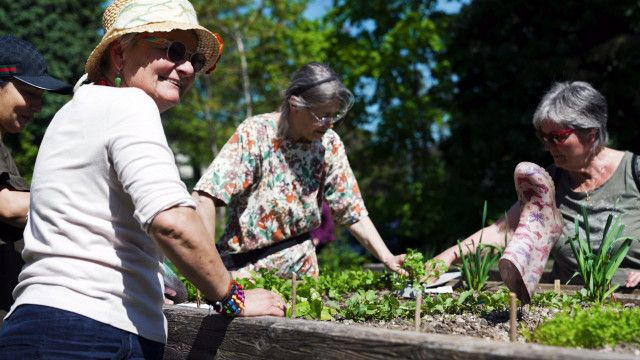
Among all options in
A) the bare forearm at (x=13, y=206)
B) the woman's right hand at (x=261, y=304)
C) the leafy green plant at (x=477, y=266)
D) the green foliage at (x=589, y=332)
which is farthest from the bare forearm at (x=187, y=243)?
the leafy green plant at (x=477, y=266)

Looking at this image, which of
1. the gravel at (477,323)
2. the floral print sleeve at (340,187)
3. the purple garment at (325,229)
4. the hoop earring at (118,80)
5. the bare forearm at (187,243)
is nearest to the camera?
the bare forearm at (187,243)

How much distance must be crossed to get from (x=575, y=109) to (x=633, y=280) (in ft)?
2.82

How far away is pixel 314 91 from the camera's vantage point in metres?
3.73

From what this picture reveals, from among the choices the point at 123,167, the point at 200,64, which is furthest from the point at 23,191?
the point at 123,167

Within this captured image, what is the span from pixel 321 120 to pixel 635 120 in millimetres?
7800

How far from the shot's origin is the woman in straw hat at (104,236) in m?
1.84

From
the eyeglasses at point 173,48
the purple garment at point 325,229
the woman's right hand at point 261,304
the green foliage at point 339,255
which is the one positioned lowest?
the green foliage at point 339,255

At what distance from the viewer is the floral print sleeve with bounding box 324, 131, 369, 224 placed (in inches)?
160

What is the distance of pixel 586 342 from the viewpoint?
203cm

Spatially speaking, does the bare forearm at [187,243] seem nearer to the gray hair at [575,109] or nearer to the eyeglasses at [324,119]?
the eyeglasses at [324,119]

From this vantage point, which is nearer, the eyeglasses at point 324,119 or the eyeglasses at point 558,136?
the eyeglasses at point 558,136

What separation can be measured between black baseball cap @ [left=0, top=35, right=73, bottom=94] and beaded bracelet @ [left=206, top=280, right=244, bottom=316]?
4.60ft

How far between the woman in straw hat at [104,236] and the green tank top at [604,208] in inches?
86.1

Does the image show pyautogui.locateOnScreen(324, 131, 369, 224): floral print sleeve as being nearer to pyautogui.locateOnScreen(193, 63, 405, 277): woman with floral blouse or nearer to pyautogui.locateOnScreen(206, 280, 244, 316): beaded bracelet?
pyautogui.locateOnScreen(193, 63, 405, 277): woman with floral blouse
